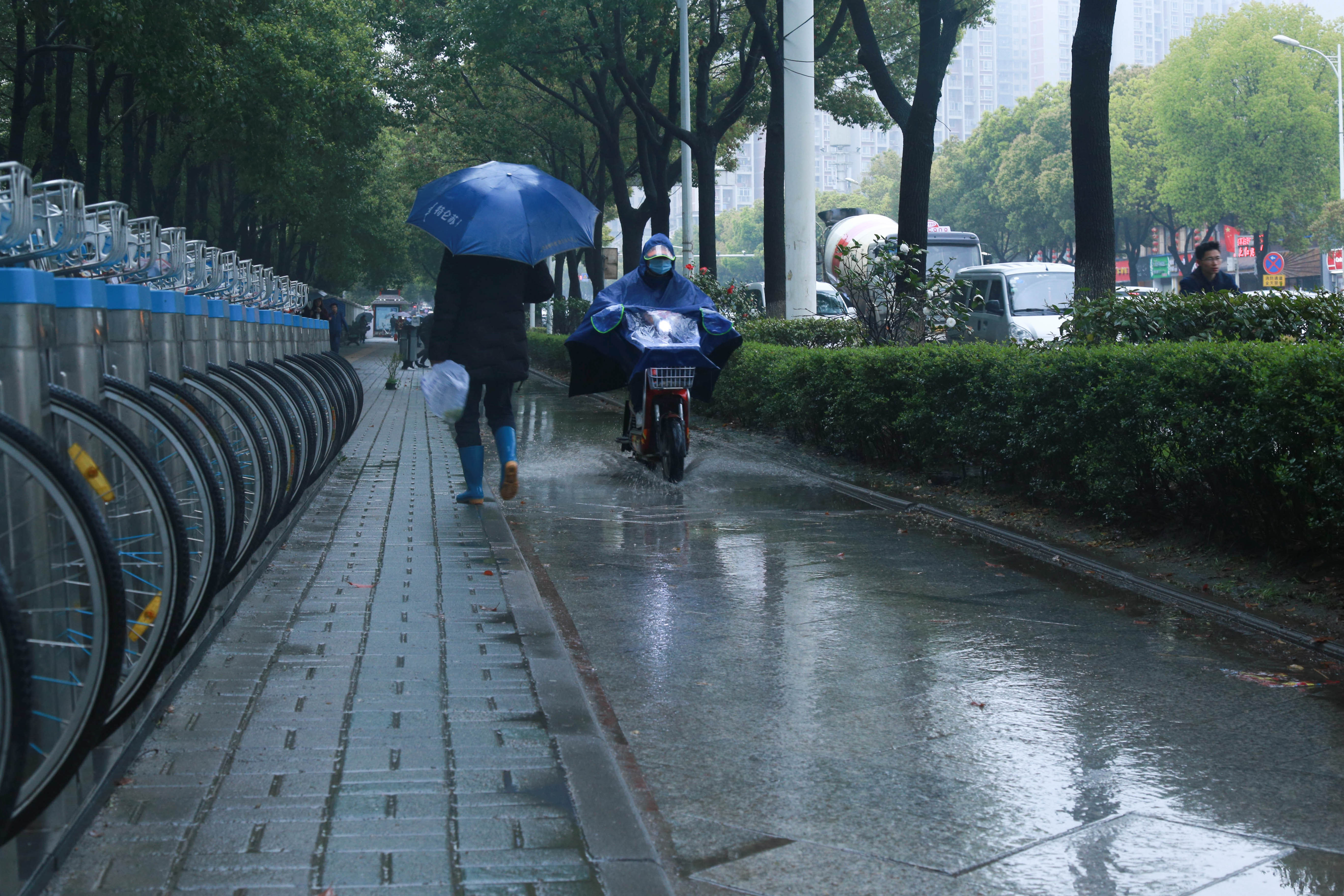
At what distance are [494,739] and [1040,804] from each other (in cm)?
153

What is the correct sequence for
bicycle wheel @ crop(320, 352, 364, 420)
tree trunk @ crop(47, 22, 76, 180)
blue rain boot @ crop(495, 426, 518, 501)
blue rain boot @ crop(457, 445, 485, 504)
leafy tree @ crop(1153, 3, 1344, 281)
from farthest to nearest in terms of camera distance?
leafy tree @ crop(1153, 3, 1344, 281), tree trunk @ crop(47, 22, 76, 180), bicycle wheel @ crop(320, 352, 364, 420), blue rain boot @ crop(457, 445, 485, 504), blue rain boot @ crop(495, 426, 518, 501)

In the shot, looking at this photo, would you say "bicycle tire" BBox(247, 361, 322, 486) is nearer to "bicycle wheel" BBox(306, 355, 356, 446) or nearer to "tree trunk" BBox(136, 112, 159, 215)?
"bicycle wheel" BBox(306, 355, 356, 446)

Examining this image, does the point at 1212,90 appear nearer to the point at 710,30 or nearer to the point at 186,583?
the point at 710,30

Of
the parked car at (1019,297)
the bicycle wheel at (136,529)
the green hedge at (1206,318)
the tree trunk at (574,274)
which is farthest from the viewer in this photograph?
the tree trunk at (574,274)

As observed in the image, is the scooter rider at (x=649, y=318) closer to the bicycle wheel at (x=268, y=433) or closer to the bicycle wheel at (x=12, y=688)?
the bicycle wheel at (x=268, y=433)

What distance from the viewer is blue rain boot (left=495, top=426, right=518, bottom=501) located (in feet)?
27.3

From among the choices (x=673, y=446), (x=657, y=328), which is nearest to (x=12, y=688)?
(x=673, y=446)

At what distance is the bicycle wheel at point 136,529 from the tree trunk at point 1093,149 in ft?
27.7

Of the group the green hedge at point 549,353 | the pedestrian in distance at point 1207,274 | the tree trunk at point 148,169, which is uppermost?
the tree trunk at point 148,169

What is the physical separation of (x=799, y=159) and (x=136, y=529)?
15.0m

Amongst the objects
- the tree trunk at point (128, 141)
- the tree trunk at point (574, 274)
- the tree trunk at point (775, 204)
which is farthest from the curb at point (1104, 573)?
the tree trunk at point (574, 274)

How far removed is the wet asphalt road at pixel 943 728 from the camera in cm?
333

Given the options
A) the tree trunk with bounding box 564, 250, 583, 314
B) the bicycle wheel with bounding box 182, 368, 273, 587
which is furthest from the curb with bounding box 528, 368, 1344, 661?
the tree trunk with bounding box 564, 250, 583, 314

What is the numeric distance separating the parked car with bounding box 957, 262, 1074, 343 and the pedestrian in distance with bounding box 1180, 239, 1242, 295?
443 inches
